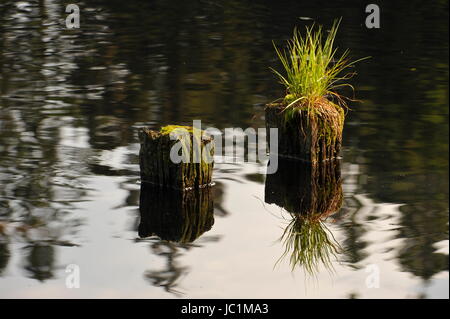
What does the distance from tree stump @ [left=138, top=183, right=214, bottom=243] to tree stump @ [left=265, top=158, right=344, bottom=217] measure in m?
0.57

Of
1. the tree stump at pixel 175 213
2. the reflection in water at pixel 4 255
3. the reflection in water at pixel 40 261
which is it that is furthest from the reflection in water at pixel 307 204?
the reflection in water at pixel 4 255

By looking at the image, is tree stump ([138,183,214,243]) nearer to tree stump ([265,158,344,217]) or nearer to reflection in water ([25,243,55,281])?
tree stump ([265,158,344,217])

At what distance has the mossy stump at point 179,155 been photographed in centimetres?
705

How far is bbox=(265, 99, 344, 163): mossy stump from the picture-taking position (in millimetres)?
7906

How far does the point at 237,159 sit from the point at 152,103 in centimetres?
217

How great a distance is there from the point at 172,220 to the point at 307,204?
110cm

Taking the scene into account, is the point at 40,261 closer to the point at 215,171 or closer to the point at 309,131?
the point at 215,171

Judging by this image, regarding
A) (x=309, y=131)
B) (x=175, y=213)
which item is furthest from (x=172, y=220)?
(x=309, y=131)

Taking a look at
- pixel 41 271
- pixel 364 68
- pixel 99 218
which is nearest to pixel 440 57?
pixel 364 68

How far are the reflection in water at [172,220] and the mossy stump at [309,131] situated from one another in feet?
3.58

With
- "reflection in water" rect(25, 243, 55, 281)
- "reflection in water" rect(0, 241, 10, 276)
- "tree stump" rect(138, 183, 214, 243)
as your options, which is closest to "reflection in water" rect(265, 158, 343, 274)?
"tree stump" rect(138, 183, 214, 243)

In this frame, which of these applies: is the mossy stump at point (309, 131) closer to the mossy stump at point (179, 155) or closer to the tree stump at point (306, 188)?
the tree stump at point (306, 188)

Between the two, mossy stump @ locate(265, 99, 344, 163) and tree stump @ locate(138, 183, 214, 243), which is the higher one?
mossy stump @ locate(265, 99, 344, 163)

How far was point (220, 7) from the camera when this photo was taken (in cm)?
1653
